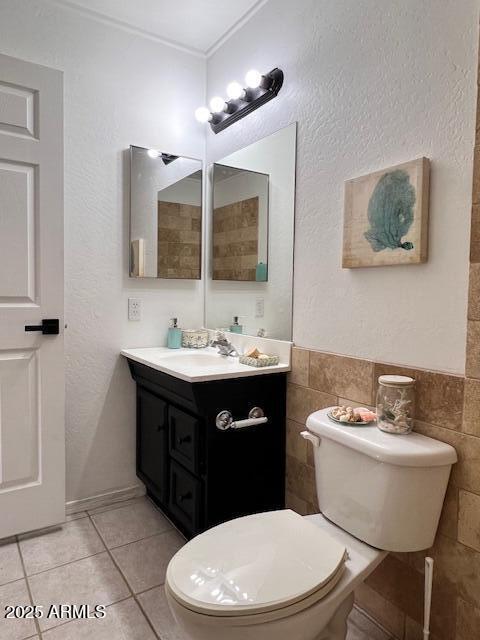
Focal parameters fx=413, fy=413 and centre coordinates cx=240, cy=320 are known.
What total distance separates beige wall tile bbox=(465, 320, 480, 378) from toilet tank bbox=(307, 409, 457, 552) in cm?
22

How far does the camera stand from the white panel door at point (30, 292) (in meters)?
1.74

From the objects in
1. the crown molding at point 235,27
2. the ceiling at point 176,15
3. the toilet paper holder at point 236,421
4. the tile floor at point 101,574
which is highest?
the ceiling at point 176,15

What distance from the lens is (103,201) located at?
2.08 m

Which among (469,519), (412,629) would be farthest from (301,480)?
(469,519)

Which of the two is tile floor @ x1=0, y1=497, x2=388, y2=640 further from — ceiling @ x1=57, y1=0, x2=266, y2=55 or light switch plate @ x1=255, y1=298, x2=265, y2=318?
ceiling @ x1=57, y1=0, x2=266, y2=55

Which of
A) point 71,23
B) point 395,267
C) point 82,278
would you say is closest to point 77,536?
point 82,278

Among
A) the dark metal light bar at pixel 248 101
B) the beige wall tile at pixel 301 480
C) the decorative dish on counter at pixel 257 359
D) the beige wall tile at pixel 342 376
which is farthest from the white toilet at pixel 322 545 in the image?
the dark metal light bar at pixel 248 101

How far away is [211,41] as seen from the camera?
2193mm

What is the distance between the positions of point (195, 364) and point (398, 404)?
1076 millimetres

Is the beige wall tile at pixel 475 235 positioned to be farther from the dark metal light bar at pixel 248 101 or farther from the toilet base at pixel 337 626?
the dark metal light bar at pixel 248 101

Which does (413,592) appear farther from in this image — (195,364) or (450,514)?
(195,364)

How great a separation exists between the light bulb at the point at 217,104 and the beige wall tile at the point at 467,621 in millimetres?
2207

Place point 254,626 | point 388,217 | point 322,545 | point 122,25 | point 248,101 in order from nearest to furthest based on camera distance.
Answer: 1. point 254,626
2. point 322,545
3. point 388,217
4. point 248,101
5. point 122,25

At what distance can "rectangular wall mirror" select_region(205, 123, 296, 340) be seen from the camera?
1.79 meters
